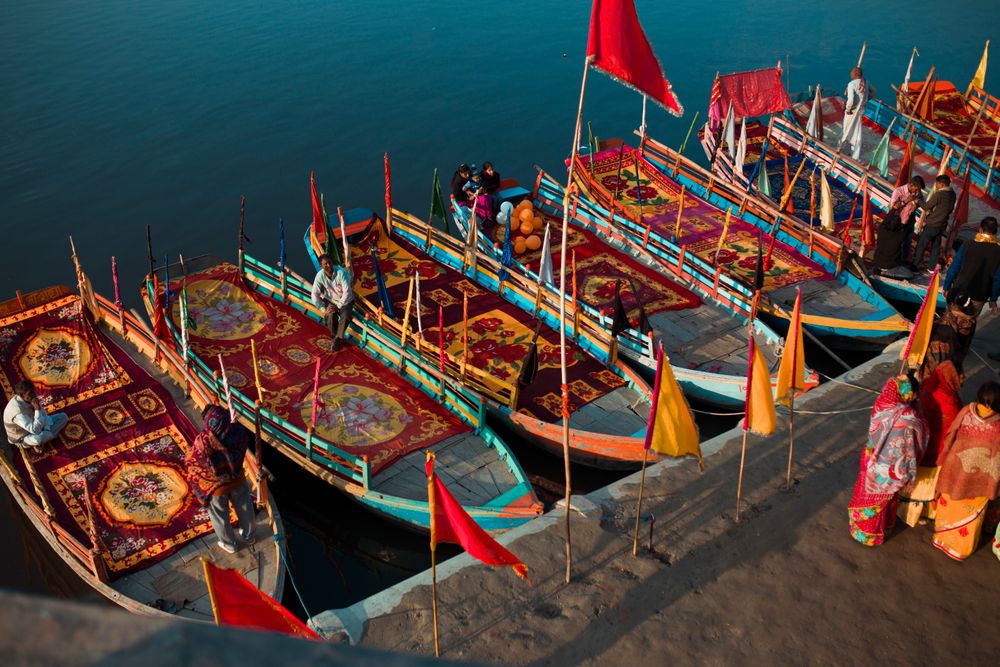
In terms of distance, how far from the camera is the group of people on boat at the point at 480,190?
55.8 feet

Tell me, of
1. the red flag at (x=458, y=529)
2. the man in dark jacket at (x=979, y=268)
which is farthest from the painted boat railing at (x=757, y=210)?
the red flag at (x=458, y=529)

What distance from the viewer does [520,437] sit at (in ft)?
44.1

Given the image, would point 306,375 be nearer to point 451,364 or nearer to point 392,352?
point 392,352

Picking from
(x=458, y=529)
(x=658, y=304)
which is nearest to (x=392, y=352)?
(x=658, y=304)

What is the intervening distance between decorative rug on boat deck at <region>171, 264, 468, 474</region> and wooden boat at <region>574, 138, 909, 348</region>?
225 inches

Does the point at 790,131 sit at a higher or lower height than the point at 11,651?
lower

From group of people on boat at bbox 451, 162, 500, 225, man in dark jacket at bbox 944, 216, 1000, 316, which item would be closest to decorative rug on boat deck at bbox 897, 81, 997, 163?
man in dark jacket at bbox 944, 216, 1000, 316

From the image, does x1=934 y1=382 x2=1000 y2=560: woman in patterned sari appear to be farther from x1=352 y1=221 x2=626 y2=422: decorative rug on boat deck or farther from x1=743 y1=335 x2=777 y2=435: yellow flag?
x1=352 y1=221 x2=626 y2=422: decorative rug on boat deck

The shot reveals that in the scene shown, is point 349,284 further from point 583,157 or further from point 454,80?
point 454,80

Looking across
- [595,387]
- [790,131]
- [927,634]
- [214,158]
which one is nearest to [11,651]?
[927,634]

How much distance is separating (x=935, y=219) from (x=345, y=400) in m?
9.99

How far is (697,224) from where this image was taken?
17.9m

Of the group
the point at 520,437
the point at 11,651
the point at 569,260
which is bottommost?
the point at 520,437

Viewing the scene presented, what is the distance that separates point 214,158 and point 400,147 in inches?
201
